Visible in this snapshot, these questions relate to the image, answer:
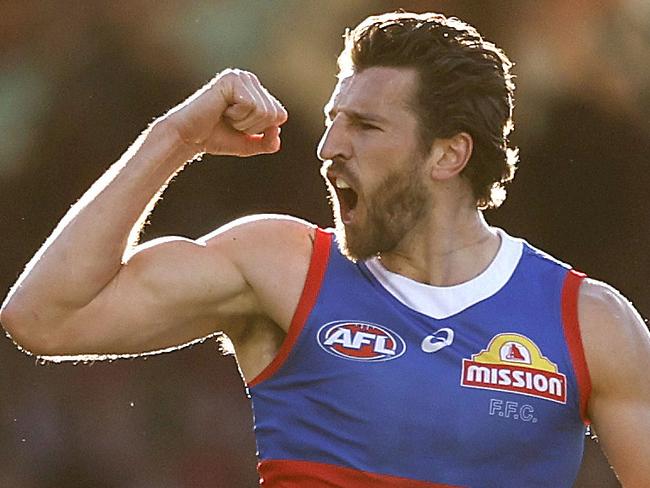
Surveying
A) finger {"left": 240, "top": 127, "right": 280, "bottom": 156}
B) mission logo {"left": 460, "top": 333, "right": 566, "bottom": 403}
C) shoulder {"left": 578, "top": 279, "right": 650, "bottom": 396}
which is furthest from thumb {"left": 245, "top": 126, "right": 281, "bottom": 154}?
shoulder {"left": 578, "top": 279, "right": 650, "bottom": 396}

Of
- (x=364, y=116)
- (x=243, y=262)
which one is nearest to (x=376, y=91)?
(x=364, y=116)

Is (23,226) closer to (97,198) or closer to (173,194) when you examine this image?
(173,194)

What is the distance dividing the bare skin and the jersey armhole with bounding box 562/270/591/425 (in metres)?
0.02

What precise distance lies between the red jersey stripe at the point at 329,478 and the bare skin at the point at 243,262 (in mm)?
249

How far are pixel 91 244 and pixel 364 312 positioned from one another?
2.16 feet

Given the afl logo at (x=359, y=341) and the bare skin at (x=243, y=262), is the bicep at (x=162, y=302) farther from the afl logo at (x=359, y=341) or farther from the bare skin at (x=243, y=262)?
the afl logo at (x=359, y=341)

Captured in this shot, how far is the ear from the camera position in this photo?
3.91 m

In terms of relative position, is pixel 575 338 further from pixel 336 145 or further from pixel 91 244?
pixel 91 244

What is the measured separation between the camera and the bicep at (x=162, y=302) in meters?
3.58

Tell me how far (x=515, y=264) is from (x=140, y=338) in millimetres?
917

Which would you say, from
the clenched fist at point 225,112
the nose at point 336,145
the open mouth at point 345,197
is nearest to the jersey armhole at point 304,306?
the open mouth at point 345,197

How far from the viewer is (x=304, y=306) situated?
12.2ft

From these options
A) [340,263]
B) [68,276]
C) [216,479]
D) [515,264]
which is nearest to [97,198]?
[68,276]

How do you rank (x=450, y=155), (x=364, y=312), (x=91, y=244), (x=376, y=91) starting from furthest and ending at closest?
(x=450, y=155) → (x=376, y=91) → (x=364, y=312) → (x=91, y=244)
